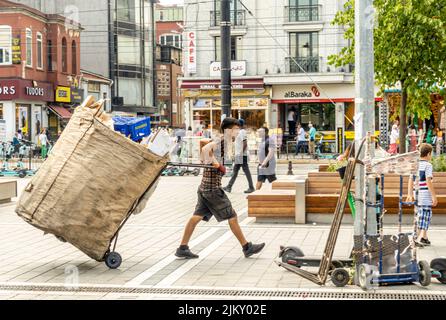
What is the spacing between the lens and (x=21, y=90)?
4088 centimetres

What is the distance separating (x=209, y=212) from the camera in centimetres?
951

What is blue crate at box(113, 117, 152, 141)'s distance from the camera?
2797 centimetres

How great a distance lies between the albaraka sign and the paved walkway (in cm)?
2861

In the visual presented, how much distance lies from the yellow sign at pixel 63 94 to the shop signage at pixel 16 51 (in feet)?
14.0

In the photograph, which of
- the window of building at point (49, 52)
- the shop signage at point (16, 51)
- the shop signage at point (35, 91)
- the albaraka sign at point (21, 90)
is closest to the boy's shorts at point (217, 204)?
the albaraka sign at point (21, 90)

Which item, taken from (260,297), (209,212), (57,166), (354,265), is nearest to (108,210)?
(57,166)

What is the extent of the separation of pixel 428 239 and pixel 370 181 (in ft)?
9.73

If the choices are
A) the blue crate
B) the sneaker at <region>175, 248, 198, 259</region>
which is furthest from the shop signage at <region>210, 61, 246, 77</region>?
the sneaker at <region>175, 248, 198, 259</region>

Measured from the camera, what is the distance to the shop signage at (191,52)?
141ft

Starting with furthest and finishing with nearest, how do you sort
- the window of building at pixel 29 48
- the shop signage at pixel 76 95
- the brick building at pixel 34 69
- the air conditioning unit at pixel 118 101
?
the air conditioning unit at pixel 118 101, the shop signage at pixel 76 95, the window of building at pixel 29 48, the brick building at pixel 34 69

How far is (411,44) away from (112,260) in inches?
369

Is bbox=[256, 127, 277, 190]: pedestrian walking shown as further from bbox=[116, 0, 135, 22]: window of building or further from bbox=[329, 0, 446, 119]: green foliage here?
bbox=[116, 0, 135, 22]: window of building

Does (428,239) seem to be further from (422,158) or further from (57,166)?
(57,166)

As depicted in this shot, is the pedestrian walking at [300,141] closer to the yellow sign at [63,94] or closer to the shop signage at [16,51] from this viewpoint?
the shop signage at [16,51]
